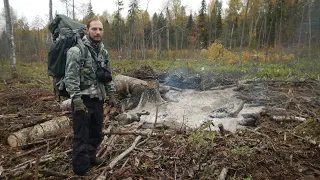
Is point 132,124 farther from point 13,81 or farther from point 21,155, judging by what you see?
point 13,81

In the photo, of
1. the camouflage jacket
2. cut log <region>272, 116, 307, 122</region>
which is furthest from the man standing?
cut log <region>272, 116, 307, 122</region>

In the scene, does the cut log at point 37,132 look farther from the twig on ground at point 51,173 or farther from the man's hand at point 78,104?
the man's hand at point 78,104

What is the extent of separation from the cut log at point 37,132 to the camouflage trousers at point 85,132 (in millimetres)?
1633

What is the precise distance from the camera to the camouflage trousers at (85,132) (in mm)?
2986

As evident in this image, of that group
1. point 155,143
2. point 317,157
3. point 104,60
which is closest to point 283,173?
point 317,157

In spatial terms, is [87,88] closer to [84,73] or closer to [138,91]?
[84,73]

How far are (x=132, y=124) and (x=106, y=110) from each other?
0.94 metres

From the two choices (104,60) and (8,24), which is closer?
(104,60)

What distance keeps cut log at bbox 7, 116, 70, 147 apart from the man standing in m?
1.63

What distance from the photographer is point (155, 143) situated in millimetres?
4223

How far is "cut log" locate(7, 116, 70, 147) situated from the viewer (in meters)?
4.11

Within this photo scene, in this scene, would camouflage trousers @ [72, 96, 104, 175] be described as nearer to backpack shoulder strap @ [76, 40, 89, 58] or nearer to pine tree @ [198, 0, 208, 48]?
backpack shoulder strap @ [76, 40, 89, 58]

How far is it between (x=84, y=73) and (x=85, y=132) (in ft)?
2.64

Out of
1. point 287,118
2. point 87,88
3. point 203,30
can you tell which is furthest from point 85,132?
point 203,30
